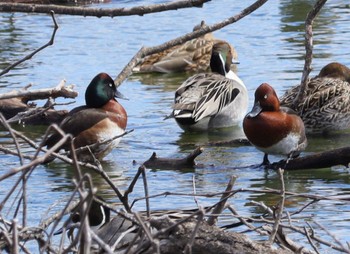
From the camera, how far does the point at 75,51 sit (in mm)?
15469

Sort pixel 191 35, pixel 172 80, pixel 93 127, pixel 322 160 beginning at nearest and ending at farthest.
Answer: pixel 191 35
pixel 322 160
pixel 93 127
pixel 172 80

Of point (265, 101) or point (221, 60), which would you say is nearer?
point (265, 101)

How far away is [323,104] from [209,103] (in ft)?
4.04

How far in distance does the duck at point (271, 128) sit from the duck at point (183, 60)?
17.4 ft

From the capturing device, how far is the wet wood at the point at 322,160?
8000mm

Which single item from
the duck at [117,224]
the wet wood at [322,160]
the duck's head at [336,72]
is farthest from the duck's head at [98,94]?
the duck at [117,224]

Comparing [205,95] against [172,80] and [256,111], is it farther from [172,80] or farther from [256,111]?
[172,80]

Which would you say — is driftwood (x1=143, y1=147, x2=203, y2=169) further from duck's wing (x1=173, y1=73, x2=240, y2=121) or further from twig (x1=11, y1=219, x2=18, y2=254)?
twig (x1=11, y1=219, x2=18, y2=254)

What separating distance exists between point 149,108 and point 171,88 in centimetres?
173

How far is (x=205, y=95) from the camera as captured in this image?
11.3 metres

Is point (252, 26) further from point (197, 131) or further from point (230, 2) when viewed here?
point (197, 131)

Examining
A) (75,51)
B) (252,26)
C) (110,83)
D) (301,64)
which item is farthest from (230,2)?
(110,83)

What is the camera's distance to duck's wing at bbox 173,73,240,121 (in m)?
11.1

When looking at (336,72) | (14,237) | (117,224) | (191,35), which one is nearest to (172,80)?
(336,72)
